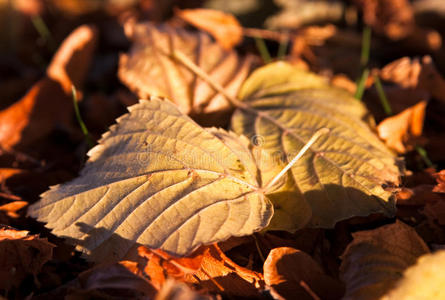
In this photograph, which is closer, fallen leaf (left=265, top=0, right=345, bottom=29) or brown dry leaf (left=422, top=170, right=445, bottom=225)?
brown dry leaf (left=422, top=170, right=445, bottom=225)

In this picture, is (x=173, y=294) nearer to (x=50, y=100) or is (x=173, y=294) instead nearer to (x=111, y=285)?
(x=111, y=285)

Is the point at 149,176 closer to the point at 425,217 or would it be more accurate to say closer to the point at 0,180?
the point at 0,180

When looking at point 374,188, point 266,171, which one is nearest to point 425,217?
point 374,188

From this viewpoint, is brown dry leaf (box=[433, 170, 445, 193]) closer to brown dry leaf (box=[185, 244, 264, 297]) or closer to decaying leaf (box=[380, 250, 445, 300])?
decaying leaf (box=[380, 250, 445, 300])

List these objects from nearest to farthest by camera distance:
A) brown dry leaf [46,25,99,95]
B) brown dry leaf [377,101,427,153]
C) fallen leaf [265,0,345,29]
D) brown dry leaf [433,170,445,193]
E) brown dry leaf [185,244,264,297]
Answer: brown dry leaf [185,244,264,297], brown dry leaf [433,170,445,193], brown dry leaf [377,101,427,153], brown dry leaf [46,25,99,95], fallen leaf [265,0,345,29]

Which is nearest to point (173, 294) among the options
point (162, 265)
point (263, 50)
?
point (162, 265)

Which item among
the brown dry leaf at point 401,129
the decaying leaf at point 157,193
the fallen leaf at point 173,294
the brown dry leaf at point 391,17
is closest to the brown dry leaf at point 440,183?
the brown dry leaf at point 401,129

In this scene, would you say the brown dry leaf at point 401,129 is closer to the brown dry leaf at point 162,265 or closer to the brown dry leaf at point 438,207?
the brown dry leaf at point 438,207

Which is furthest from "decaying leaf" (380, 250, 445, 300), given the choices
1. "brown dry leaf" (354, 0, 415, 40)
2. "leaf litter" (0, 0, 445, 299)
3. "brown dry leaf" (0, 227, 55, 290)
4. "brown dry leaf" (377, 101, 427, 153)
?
"brown dry leaf" (354, 0, 415, 40)
